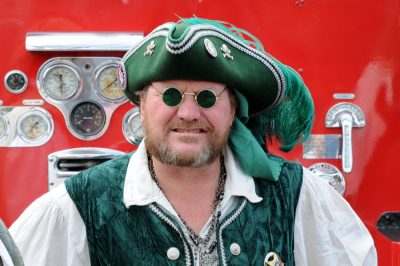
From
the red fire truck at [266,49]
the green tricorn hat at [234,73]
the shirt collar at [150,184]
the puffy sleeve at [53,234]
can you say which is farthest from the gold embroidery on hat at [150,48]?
the red fire truck at [266,49]

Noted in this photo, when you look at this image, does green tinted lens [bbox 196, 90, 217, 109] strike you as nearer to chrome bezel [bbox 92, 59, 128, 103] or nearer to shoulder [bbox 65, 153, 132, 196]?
shoulder [bbox 65, 153, 132, 196]

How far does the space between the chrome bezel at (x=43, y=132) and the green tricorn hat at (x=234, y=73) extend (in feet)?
2.50

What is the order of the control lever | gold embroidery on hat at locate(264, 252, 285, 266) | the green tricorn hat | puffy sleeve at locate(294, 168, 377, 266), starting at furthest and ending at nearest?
the control lever
puffy sleeve at locate(294, 168, 377, 266)
gold embroidery on hat at locate(264, 252, 285, 266)
the green tricorn hat

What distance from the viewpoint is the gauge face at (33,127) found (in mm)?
2865

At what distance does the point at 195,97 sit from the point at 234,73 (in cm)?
14

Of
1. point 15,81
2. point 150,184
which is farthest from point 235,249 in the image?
point 15,81

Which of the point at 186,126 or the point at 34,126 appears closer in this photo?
the point at 186,126

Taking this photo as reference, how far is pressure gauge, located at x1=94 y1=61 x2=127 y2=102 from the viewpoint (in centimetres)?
288

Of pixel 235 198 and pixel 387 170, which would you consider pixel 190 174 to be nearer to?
pixel 235 198

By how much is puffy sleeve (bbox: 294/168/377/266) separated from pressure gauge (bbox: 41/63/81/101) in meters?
1.13

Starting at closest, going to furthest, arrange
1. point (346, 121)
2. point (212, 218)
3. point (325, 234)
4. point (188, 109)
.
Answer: point (188, 109)
point (212, 218)
point (325, 234)
point (346, 121)

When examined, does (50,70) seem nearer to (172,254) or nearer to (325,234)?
(172,254)

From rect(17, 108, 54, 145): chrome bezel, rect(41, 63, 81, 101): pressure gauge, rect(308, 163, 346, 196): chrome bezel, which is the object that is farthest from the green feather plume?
rect(17, 108, 54, 145): chrome bezel

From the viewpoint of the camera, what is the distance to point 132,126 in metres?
2.92
